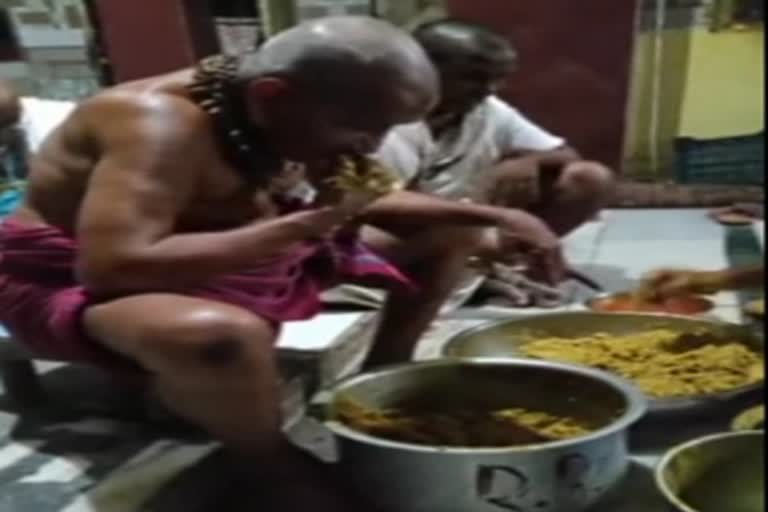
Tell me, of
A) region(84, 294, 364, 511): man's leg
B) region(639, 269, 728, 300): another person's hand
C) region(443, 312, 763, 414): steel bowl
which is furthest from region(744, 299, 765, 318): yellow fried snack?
region(84, 294, 364, 511): man's leg

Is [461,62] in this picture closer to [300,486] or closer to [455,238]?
[455,238]

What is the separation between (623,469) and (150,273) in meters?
0.58

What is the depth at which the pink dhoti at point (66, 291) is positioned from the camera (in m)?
1.42

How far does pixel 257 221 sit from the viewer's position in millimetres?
1481

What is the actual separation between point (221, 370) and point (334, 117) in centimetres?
31

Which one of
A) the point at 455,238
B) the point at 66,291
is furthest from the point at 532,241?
the point at 66,291

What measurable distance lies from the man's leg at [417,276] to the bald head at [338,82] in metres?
0.35

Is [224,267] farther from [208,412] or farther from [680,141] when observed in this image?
[680,141]

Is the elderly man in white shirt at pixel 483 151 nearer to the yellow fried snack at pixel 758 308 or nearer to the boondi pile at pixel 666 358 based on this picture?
the boondi pile at pixel 666 358

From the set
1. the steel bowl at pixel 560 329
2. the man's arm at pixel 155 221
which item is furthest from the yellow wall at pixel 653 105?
the man's arm at pixel 155 221

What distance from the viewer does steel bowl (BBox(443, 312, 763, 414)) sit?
68.6 inches

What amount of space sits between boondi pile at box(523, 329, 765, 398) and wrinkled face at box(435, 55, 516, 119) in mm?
479

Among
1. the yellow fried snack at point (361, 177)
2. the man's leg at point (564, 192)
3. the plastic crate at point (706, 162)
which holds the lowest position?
the plastic crate at point (706, 162)

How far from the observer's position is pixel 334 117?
1342 millimetres
